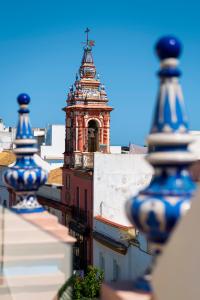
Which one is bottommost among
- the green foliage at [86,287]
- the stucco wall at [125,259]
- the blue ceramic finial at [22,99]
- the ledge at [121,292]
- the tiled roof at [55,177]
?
the green foliage at [86,287]

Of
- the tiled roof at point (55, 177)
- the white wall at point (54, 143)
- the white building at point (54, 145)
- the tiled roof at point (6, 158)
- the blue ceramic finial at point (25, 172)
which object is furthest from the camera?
the white wall at point (54, 143)

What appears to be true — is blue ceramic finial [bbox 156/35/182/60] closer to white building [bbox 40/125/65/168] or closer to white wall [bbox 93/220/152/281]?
white wall [bbox 93/220/152/281]

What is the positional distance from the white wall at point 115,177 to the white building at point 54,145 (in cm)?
1462

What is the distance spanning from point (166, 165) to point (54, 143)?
41.5 meters

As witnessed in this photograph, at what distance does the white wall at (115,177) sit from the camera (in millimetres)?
23625

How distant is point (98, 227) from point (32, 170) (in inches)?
742

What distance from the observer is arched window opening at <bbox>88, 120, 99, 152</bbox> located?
27053 millimetres

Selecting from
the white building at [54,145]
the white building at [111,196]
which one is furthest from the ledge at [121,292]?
the white building at [54,145]

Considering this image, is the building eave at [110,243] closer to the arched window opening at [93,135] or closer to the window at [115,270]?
the window at [115,270]

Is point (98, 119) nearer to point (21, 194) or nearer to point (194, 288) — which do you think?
point (21, 194)

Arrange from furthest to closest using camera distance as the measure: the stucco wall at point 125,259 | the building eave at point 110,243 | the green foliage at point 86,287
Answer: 1. the building eave at point 110,243
2. the green foliage at point 86,287
3. the stucco wall at point 125,259

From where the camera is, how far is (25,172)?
4.14m

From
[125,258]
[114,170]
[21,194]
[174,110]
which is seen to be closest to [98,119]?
[114,170]

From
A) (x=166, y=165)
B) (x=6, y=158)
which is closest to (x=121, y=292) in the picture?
(x=166, y=165)
